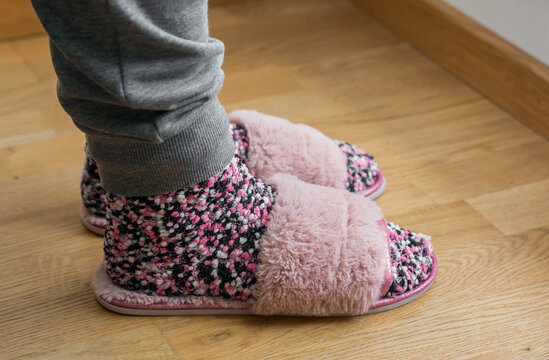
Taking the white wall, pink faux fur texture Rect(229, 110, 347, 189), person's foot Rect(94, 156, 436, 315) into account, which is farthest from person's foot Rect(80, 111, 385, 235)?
the white wall

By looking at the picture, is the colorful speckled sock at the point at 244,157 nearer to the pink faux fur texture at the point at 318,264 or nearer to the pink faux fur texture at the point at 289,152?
the pink faux fur texture at the point at 289,152

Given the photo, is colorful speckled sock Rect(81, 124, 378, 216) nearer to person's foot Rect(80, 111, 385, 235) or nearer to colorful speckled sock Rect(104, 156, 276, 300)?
person's foot Rect(80, 111, 385, 235)

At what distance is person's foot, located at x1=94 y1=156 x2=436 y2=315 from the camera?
715mm

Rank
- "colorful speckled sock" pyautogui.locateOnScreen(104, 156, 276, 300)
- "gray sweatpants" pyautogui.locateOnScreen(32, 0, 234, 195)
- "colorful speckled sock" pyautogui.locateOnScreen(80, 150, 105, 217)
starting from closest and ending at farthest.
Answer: "gray sweatpants" pyautogui.locateOnScreen(32, 0, 234, 195)
"colorful speckled sock" pyautogui.locateOnScreen(104, 156, 276, 300)
"colorful speckled sock" pyautogui.locateOnScreen(80, 150, 105, 217)

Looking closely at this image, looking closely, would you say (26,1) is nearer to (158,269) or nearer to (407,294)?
(158,269)

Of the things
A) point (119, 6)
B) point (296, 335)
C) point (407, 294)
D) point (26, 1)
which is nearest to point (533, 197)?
point (407, 294)

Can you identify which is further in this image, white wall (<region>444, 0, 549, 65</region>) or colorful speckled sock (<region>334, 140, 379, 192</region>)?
white wall (<region>444, 0, 549, 65</region>)

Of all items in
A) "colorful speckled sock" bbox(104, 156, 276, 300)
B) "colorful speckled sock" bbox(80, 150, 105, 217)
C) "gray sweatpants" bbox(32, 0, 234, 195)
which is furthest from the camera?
"colorful speckled sock" bbox(80, 150, 105, 217)

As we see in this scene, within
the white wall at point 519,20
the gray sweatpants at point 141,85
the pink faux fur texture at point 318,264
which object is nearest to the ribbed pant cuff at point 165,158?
the gray sweatpants at point 141,85

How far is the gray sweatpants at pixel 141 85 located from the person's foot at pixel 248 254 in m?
0.04

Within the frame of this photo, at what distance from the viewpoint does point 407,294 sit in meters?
0.76

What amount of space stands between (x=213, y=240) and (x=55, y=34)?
0.88 ft

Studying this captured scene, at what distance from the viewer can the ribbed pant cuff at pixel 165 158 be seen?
2.19 ft

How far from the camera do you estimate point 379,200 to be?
0.95 m
